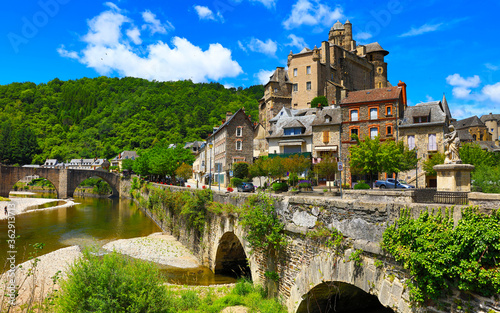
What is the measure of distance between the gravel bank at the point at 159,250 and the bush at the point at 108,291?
8.23m

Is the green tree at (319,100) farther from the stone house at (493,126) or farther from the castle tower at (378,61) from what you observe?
the stone house at (493,126)

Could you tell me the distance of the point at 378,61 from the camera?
70062mm

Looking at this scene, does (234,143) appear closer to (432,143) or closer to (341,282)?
(432,143)

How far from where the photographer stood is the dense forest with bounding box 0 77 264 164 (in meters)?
89.1

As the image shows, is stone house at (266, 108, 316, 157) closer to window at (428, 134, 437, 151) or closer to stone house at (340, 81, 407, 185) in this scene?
stone house at (340, 81, 407, 185)

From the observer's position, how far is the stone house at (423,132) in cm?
2956

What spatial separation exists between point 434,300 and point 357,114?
98.6ft

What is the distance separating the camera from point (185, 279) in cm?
1389

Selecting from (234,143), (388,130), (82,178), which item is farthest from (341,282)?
(82,178)

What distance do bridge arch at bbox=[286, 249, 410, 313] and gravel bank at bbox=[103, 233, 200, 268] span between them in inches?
363

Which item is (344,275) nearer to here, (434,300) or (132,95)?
(434,300)

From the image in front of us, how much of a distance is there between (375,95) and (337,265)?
97.8 feet

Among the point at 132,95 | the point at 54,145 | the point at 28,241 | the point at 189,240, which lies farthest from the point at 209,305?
the point at 132,95

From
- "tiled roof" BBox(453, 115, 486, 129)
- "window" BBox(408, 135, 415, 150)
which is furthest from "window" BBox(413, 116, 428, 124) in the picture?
"tiled roof" BBox(453, 115, 486, 129)
